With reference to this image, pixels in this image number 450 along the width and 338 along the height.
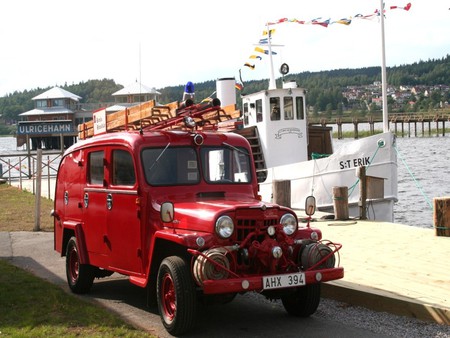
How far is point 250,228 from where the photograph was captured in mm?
7258

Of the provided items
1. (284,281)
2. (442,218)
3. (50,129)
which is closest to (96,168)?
(284,281)

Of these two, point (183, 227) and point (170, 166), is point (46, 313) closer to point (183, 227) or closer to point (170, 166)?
point (183, 227)

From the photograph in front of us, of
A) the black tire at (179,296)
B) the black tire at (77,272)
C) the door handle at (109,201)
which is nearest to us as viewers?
the black tire at (179,296)

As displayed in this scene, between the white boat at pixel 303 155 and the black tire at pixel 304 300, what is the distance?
11.4 meters

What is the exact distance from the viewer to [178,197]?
26.7 feet

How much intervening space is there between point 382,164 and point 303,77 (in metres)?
123

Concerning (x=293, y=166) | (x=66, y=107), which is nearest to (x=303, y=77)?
(x=66, y=107)

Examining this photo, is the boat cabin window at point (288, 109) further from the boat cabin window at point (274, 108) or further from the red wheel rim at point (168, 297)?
the red wheel rim at point (168, 297)

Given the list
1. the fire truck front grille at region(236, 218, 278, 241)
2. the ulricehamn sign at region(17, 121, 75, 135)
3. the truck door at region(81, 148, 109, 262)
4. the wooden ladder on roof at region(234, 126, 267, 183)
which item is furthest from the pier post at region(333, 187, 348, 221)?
the ulricehamn sign at region(17, 121, 75, 135)

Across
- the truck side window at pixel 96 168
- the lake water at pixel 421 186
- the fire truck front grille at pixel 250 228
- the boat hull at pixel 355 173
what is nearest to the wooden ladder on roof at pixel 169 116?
the truck side window at pixel 96 168

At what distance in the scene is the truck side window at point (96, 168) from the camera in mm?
9164

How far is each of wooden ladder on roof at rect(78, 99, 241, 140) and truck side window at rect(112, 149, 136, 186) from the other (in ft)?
1.33

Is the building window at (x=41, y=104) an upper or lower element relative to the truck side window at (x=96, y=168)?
upper

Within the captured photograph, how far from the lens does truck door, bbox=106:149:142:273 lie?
8.15 m
